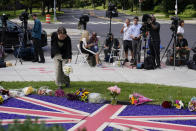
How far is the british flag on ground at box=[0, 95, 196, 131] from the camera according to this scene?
695 cm

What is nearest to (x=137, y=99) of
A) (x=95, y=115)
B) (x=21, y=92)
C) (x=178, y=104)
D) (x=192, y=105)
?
(x=178, y=104)

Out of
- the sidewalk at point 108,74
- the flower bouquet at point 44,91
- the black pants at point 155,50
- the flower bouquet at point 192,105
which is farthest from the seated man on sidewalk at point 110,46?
the flower bouquet at point 192,105

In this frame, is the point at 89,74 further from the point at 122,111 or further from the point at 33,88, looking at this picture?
the point at 122,111

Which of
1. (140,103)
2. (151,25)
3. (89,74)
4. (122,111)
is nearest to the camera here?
(122,111)

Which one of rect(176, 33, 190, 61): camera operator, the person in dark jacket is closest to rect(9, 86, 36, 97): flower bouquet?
the person in dark jacket

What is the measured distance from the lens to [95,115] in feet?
24.8

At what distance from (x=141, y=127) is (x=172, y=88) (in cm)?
374

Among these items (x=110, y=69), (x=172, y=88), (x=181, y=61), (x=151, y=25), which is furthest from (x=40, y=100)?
(x=181, y=61)

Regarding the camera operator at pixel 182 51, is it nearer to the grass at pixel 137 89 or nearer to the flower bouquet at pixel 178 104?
the grass at pixel 137 89

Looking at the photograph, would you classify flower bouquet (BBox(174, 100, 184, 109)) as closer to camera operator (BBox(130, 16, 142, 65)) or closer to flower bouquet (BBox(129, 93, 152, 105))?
flower bouquet (BBox(129, 93, 152, 105))

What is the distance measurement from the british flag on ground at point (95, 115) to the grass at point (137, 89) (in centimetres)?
74

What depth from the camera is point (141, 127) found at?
6.90 meters

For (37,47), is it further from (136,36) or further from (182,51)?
(182,51)

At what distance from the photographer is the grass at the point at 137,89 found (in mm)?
9031
